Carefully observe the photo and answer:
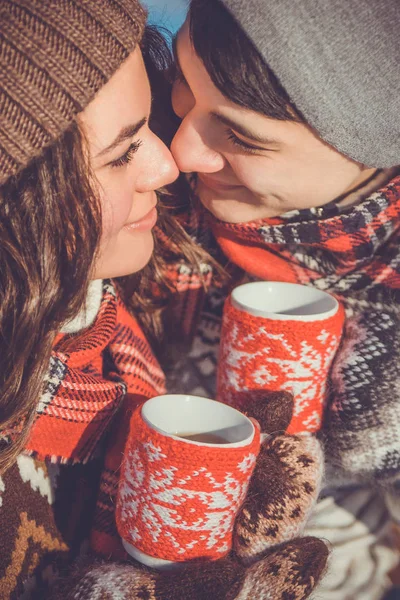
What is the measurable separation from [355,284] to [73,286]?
1.96 feet

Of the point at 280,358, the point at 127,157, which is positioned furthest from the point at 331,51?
the point at 280,358

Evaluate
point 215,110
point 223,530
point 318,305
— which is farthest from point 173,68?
point 223,530

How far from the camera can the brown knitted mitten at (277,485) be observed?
3.04 feet

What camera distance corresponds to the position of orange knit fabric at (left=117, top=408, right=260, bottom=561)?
83 centimetres

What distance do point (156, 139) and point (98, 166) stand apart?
159 mm

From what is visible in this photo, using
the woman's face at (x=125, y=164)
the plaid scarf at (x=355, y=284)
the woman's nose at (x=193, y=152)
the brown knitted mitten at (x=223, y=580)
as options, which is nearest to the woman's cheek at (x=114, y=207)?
the woman's face at (x=125, y=164)

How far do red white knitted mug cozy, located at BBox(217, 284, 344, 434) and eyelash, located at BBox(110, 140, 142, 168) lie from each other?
30 cm

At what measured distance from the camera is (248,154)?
1.12m

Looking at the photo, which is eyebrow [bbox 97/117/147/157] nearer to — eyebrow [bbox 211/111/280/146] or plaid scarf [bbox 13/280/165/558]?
eyebrow [bbox 211/111/280/146]

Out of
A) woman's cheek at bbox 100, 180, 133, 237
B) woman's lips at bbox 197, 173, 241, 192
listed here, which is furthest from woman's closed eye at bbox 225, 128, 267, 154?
woman's cheek at bbox 100, 180, 133, 237

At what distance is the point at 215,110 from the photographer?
1083 millimetres

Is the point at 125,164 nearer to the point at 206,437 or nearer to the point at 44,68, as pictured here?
the point at 44,68

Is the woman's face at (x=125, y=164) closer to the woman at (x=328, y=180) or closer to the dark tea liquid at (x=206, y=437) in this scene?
the woman at (x=328, y=180)

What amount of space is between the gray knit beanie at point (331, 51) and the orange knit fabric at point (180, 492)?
53 centimetres
